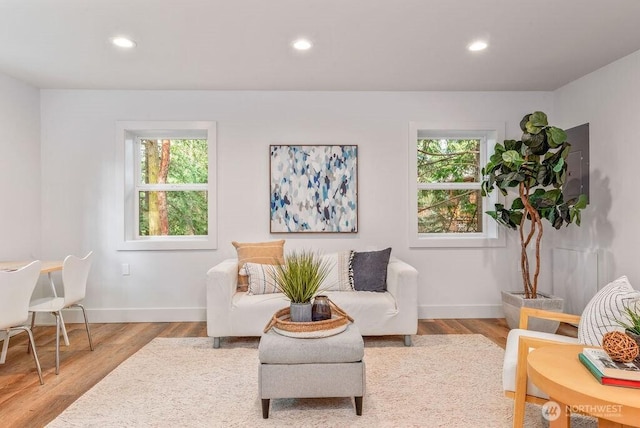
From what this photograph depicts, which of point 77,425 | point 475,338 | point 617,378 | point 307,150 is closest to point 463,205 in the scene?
point 475,338

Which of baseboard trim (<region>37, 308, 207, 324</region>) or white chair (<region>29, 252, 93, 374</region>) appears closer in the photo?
white chair (<region>29, 252, 93, 374</region>)

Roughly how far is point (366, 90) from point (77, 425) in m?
3.74

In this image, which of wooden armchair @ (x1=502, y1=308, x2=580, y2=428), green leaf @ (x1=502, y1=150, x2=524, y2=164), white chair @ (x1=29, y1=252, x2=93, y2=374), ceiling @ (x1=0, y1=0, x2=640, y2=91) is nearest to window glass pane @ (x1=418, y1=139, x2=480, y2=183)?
ceiling @ (x1=0, y1=0, x2=640, y2=91)

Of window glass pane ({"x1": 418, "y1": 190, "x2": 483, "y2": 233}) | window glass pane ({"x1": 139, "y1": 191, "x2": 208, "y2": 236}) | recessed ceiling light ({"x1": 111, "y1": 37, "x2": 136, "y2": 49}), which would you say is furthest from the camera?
window glass pane ({"x1": 418, "y1": 190, "x2": 483, "y2": 233})

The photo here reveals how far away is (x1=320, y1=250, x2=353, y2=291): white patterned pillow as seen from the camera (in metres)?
3.67

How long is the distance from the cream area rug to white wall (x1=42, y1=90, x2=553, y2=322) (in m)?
1.03

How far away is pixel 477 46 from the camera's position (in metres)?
3.11

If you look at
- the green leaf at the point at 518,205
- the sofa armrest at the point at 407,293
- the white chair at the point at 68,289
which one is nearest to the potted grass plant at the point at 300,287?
the sofa armrest at the point at 407,293

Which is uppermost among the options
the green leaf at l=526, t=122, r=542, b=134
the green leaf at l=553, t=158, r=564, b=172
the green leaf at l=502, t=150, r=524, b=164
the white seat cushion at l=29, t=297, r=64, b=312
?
the green leaf at l=526, t=122, r=542, b=134

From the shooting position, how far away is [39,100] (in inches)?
165

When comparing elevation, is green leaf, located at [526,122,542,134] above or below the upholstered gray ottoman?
above

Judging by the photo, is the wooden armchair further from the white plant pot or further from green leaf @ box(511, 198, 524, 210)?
→ green leaf @ box(511, 198, 524, 210)

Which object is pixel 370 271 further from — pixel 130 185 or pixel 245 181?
pixel 130 185

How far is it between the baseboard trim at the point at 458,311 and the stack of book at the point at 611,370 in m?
2.68
